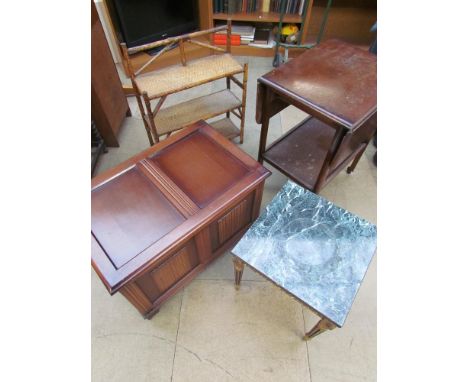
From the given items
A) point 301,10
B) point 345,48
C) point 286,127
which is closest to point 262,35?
point 301,10

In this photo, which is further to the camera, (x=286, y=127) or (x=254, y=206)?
(x=286, y=127)

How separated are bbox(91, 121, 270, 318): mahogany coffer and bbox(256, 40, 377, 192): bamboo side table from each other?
35 cm

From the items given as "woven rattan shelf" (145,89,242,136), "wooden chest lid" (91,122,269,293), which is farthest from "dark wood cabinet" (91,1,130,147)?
"wooden chest lid" (91,122,269,293)

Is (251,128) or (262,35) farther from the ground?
(262,35)

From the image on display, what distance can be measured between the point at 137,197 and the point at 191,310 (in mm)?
700

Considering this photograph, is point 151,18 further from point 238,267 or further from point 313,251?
point 313,251

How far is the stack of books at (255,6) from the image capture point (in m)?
2.59

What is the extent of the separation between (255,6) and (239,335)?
297 cm

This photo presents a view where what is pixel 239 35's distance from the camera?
9.34 feet

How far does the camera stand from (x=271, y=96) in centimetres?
137

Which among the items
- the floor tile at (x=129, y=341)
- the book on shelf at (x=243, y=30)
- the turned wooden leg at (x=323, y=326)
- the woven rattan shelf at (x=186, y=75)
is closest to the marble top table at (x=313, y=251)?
the turned wooden leg at (x=323, y=326)

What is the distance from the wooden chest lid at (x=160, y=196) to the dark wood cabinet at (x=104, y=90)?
2.60 ft

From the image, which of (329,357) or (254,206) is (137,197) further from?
(329,357)

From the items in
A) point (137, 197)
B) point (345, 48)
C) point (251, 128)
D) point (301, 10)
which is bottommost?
point (251, 128)
